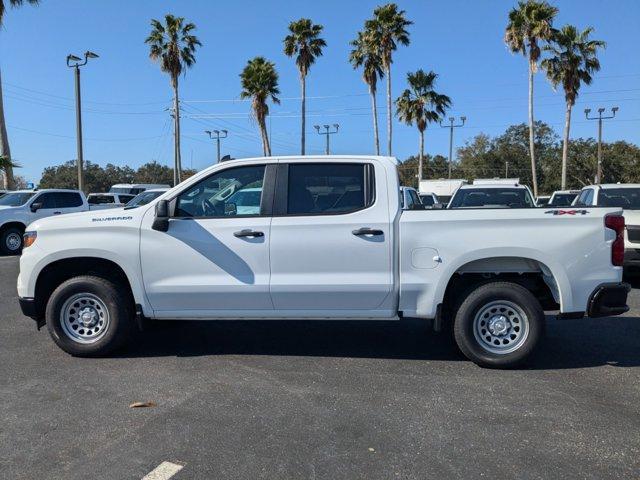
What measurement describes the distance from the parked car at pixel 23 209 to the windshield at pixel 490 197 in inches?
434

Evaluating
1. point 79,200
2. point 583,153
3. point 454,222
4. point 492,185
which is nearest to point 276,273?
point 454,222

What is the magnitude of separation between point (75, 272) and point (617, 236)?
5289 millimetres

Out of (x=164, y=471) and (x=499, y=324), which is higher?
(x=499, y=324)

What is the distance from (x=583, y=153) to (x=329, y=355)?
221 feet

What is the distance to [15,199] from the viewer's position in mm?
16500

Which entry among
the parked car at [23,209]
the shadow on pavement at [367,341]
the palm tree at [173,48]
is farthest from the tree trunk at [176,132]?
the shadow on pavement at [367,341]

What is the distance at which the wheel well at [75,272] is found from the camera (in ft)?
18.9

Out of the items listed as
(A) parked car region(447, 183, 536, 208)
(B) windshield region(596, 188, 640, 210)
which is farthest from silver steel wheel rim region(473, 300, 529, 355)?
(A) parked car region(447, 183, 536, 208)

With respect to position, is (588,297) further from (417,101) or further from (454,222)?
(417,101)

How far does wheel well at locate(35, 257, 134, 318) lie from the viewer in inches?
227

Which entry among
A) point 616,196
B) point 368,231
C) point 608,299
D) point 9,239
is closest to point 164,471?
point 368,231

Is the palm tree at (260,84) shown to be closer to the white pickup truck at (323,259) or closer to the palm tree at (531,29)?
the palm tree at (531,29)

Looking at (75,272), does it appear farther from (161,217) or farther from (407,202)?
(407,202)

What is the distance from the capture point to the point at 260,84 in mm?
36531
